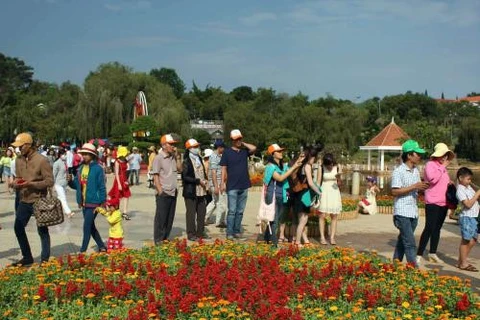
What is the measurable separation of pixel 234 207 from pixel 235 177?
0.48 metres

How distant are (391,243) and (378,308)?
Answer: 5.02 metres

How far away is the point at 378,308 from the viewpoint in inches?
184

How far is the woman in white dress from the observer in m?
9.16

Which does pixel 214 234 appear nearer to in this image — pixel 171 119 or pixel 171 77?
pixel 171 119

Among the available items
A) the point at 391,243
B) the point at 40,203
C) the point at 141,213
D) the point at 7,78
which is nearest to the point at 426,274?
the point at 391,243

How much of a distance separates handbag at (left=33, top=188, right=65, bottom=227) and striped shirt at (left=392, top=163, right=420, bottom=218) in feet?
13.6

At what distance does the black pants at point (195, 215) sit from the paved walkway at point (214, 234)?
628 millimetres

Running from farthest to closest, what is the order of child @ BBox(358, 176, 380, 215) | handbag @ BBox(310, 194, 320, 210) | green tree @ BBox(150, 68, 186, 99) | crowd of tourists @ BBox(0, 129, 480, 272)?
green tree @ BBox(150, 68, 186, 99), child @ BBox(358, 176, 380, 215), handbag @ BBox(310, 194, 320, 210), crowd of tourists @ BBox(0, 129, 480, 272)

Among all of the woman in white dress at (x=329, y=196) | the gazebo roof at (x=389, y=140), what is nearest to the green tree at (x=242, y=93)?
the gazebo roof at (x=389, y=140)

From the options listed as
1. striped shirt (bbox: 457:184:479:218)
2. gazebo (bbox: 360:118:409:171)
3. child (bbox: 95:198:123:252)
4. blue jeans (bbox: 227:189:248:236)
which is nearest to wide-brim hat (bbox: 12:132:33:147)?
child (bbox: 95:198:123:252)

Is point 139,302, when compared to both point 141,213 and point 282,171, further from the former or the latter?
point 141,213

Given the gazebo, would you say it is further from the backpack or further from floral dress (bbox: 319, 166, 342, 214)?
the backpack

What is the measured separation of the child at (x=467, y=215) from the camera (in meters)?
7.36

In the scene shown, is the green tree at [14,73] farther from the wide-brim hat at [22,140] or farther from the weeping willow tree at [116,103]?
the wide-brim hat at [22,140]
